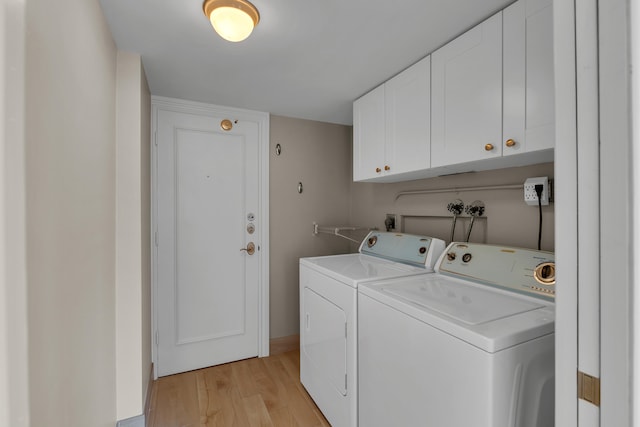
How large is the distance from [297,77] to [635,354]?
1931 millimetres

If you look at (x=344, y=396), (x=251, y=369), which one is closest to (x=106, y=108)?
(x=344, y=396)

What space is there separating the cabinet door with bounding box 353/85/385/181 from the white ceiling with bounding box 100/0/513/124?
9 centimetres

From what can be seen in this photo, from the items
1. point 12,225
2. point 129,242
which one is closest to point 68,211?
point 12,225

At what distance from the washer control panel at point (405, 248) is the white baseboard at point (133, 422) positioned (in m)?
1.76

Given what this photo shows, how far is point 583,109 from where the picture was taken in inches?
24.7

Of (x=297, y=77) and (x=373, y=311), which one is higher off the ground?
(x=297, y=77)

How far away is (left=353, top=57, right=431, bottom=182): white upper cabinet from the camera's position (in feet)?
5.42

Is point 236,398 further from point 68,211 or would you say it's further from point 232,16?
point 232,16

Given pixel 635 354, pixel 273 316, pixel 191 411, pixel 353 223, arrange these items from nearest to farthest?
pixel 635 354
pixel 191 411
pixel 273 316
pixel 353 223

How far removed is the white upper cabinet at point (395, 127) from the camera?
165cm

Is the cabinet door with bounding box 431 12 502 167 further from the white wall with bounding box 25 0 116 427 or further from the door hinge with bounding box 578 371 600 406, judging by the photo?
the white wall with bounding box 25 0 116 427

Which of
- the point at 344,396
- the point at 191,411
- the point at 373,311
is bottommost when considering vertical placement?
the point at 191,411

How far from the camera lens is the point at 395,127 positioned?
1858 millimetres

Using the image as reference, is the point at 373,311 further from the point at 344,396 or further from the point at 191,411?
the point at 191,411
